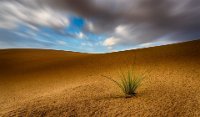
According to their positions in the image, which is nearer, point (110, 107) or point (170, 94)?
point (110, 107)

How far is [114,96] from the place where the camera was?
5.22 meters

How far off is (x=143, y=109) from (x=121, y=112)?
55 cm

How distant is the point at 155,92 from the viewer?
5.17 meters

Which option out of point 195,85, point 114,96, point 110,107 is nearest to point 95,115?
point 110,107

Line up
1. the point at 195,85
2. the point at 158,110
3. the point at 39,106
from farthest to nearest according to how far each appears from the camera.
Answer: the point at 195,85 → the point at 39,106 → the point at 158,110

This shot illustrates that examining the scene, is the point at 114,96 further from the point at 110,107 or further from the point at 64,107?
the point at 64,107

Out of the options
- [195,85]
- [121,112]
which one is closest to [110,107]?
[121,112]

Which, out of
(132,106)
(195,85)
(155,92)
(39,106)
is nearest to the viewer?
(132,106)

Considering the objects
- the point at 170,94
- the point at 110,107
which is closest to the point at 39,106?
the point at 110,107

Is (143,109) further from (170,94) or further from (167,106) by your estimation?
(170,94)

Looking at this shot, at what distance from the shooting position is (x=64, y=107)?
452 centimetres

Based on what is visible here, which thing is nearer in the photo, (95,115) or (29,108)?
(95,115)

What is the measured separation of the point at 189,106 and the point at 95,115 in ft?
7.48

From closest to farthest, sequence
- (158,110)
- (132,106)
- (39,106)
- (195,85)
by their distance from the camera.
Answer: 1. (158,110)
2. (132,106)
3. (39,106)
4. (195,85)
